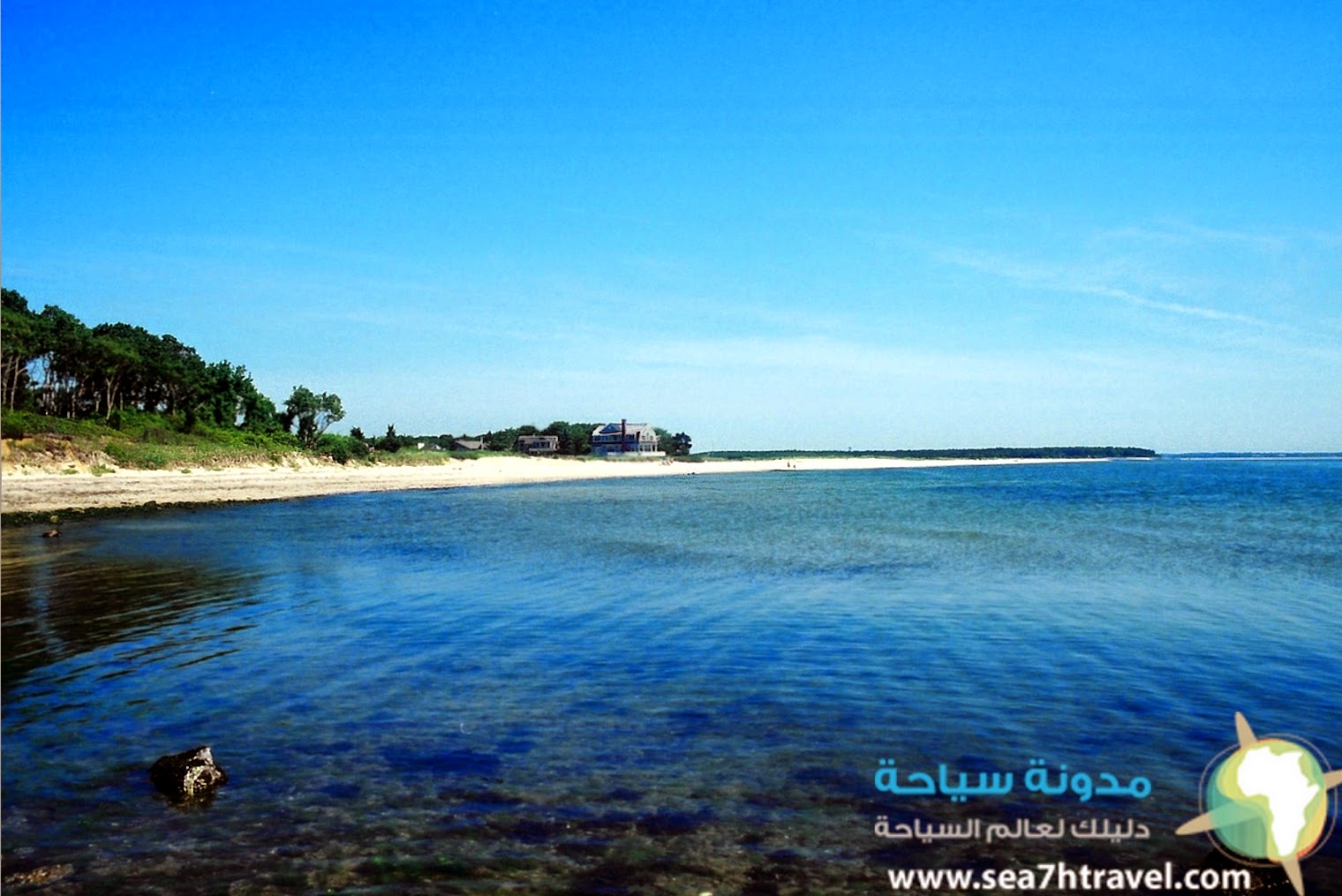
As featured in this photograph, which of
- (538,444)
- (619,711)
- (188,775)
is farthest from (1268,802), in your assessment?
(538,444)

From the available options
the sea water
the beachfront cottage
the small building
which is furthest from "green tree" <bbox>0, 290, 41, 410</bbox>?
the beachfront cottage

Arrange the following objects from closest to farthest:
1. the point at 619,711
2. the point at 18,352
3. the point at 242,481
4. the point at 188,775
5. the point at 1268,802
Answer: the point at 188,775 → the point at 1268,802 → the point at 619,711 → the point at 18,352 → the point at 242,481

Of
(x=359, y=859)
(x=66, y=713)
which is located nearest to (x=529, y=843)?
Result: (x=359, y=859)

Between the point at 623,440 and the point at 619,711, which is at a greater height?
the point at 623,440

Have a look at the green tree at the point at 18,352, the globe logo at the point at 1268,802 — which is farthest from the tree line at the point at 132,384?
the globe logo at the point at 1268,802

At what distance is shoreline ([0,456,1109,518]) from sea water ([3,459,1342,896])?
5.06 meters

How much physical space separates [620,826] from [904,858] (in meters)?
2.59

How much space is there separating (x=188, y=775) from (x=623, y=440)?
17679 centimetres

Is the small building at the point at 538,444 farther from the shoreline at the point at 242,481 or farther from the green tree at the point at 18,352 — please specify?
the green tree at the point at 18,352

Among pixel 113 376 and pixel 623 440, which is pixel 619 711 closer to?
pixel 113 376

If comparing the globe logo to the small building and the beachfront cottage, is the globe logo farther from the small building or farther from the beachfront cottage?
the small building

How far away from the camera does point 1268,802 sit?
29.0 feet

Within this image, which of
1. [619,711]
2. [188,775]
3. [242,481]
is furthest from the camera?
[242,481]

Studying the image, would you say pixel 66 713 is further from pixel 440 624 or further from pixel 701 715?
pixel 701 715
